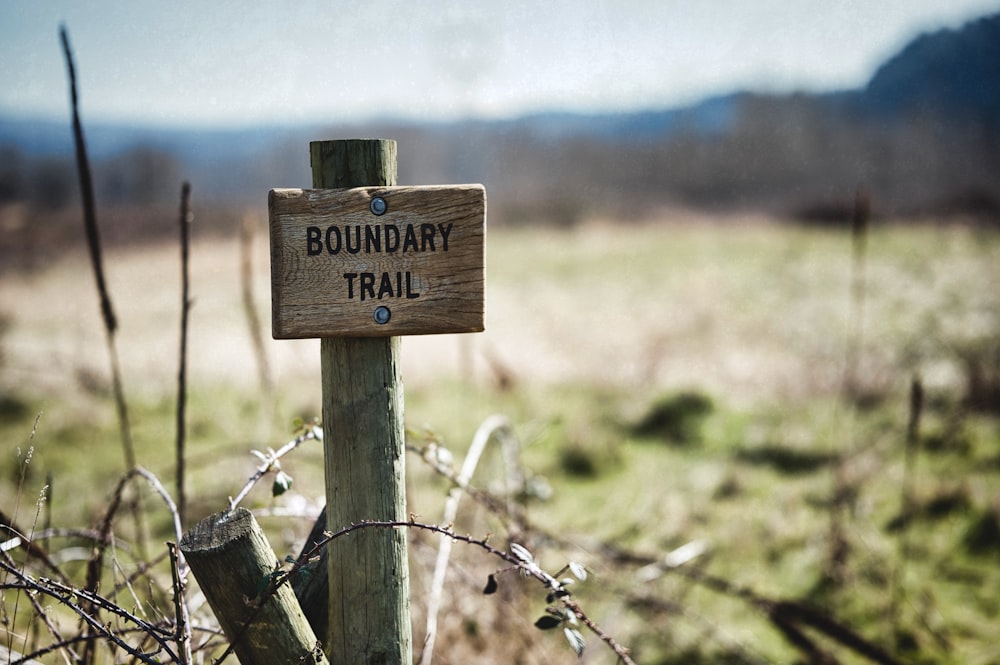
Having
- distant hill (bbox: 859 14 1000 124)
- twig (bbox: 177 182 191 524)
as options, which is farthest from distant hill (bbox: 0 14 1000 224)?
twig (bbox: 177 182 191 524)

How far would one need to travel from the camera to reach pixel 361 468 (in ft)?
4.21

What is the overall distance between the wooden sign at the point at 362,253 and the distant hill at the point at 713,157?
17704 mm

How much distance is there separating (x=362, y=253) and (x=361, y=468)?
420 millimetres

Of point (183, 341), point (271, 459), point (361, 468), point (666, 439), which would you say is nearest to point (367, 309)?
point (361, 468)

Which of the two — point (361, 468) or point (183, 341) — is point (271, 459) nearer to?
point (361, 468)

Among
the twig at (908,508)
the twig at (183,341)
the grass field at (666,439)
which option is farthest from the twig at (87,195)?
the twig at (908,508)

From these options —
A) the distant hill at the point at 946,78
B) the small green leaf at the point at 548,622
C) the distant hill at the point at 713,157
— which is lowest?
the small green leaf at the point at 548,622

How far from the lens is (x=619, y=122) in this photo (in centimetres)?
5528

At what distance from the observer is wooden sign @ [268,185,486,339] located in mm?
1229

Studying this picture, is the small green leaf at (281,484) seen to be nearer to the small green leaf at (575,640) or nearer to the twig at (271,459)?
the twig at (271,459)

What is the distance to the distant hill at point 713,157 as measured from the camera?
2105 cm

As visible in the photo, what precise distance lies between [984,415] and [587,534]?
3207 millimetres

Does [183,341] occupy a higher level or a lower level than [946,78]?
lower

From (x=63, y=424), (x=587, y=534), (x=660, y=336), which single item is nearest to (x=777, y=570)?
(x=587, y=534)
